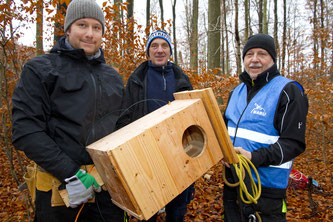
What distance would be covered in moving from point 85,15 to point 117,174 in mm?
1324

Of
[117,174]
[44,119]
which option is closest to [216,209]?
[117,174]

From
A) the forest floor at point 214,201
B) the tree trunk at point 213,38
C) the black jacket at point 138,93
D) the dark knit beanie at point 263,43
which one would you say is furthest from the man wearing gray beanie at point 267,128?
the tree trunk at point 213,38

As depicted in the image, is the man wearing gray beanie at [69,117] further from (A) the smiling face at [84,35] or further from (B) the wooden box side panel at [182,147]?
(B) the wooden box side panel at [182,147]

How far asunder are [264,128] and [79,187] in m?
1.49

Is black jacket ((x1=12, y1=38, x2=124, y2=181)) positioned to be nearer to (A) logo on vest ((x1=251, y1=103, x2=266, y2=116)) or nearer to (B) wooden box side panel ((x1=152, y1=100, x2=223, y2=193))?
(B) wooden box side panel ((x1=152, y1=100, x2=223, y2=193))

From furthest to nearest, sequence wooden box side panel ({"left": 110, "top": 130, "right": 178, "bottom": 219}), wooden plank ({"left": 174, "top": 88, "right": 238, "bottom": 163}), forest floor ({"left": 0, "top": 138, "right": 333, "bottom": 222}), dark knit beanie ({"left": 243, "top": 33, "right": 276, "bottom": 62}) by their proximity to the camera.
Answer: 1. forest floor ({"left": 0, "top": 138, "right": 333, "bottom": 222})
2. dark knit beanie ({"left": 243, "top": 33, "right": 276, "bottom": 62})
3. wooden plank ({"left": 174, "top": 88, "right": 238, "bottom": 163})
4. wooden box side panel ({"left": 110, "top": 130, "right": 178, "bottom": 219})

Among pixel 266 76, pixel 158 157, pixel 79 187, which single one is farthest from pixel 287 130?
pixel 79 187

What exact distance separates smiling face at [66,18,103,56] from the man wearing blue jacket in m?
0.62

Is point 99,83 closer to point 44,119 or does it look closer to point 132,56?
point 44,119

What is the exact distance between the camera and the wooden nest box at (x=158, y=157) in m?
1.24

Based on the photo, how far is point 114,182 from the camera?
1.38 metres

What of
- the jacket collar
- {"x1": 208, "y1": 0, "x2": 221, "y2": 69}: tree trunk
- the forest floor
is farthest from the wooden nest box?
{"x1": 208, "y1": 0, "x2": 221, "y2": 69}: tree trunk

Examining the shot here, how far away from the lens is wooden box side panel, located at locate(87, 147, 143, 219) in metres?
1.27

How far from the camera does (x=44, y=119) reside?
4.96 ft
